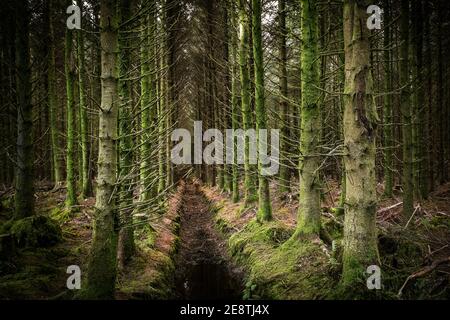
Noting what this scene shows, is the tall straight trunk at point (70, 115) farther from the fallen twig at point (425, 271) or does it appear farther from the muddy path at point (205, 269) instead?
the fallen twig at point (425, 271)

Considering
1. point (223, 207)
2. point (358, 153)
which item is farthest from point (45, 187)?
point (358, 153)

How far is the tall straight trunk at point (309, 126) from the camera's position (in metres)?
7.00

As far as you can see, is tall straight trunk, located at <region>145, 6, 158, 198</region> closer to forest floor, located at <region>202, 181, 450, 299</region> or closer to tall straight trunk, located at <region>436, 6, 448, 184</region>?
forest floor, located at <region>202, 181, 450, 299</region>

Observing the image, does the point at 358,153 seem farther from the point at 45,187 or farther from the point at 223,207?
the point at 45,187

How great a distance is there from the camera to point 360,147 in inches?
179

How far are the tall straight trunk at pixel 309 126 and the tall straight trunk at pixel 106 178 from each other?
4.01 meters

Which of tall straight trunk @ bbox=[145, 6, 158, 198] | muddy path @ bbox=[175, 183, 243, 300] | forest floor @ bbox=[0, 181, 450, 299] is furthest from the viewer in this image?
muddy path @ bbox=[175, 183, 243, 300]

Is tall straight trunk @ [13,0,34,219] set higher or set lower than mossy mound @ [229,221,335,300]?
higher

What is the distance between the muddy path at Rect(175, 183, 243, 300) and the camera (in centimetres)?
722

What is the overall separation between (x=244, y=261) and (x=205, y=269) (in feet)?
4.33

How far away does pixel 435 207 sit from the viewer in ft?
33.2

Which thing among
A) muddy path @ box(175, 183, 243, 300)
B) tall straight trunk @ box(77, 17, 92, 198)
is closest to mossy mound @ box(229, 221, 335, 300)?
muddy path @ box(175, 183, 243, 300)

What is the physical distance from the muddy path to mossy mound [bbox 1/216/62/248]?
313 cm

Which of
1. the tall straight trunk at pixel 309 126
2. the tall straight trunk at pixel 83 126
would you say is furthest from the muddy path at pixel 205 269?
the tall straight trunk at pixel 83 126
